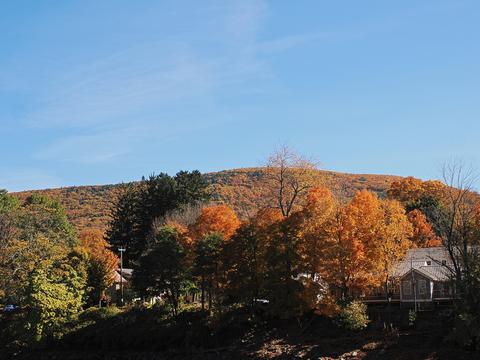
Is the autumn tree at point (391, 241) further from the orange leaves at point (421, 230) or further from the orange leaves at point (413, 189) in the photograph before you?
the orange leaves at point (413, 189)

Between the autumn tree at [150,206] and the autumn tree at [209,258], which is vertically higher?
the autumn tree at [150,206]

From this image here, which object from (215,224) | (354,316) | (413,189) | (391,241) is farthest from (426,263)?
(413,189)

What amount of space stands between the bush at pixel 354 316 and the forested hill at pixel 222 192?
60854 mm

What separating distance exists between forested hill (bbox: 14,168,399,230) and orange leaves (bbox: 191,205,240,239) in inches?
1738

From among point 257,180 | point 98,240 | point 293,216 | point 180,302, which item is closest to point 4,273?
point 180,302

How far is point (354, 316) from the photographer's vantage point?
43.7 meters

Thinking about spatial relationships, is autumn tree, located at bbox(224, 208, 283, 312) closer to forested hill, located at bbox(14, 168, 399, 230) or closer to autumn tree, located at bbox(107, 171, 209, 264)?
autumn tree, located at bbox(107, 171, 209, 264)

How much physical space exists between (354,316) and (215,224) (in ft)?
65.8

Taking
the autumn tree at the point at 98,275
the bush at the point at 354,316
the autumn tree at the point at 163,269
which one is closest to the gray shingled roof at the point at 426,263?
the bush at the point at 354,316

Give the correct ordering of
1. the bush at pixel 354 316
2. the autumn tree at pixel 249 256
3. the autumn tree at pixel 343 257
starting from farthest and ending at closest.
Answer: the autumn tree at pixel 249 256 < the autumn tree at pixel 343 257 < the bush at pixel 354 316

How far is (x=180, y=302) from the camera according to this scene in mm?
59938

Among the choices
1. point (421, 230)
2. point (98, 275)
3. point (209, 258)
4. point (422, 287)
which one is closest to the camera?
point (422, 287)

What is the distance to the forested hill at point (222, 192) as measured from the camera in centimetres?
12181

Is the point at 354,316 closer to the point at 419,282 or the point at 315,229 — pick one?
the point at 315,229
